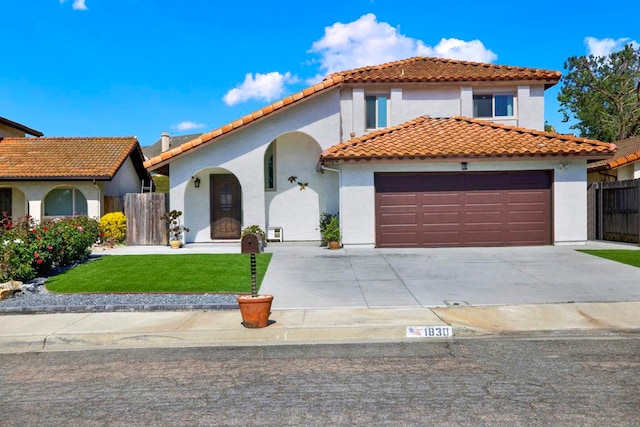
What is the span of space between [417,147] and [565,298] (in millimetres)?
7366

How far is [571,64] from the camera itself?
149 feet

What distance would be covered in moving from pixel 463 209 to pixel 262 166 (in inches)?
262

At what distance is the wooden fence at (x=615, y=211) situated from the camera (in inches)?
639

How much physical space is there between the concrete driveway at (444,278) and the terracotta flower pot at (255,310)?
140 cm

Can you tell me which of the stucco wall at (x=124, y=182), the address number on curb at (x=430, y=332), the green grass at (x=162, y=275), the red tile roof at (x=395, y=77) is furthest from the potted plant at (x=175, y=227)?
the address number on curb at (x=430, y=332)

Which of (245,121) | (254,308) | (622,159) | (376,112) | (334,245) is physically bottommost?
(254,308)

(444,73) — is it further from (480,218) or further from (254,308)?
(254,308)

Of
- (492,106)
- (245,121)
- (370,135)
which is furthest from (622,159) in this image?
(245,121)

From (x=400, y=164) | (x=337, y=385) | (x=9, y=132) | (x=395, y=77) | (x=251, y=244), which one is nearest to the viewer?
→ (x=337, y=385)

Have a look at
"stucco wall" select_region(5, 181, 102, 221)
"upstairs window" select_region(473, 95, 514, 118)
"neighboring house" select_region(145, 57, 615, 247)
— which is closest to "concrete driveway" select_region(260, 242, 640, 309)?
"neighboring house" select_region(145, 57, 615, 247)

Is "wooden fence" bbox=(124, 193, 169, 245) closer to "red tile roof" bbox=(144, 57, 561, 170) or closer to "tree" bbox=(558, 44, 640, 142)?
"red tile roof" bbox=(144, 57, 561, 170)

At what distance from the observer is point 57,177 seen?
1988 cm

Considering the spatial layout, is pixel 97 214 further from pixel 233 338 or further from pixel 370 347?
pixel 370 347

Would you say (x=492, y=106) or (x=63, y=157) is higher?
(x=492, y=106)
